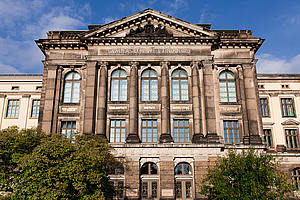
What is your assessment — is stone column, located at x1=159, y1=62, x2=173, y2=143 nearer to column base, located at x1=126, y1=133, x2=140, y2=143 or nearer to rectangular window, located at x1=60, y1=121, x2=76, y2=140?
column base, located at x1=126, y1=133, x2=140, y2=143

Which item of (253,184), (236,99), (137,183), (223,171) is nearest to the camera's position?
(253,184)

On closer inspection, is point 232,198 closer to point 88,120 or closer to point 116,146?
point 116,146

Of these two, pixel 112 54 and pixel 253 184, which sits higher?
pixel 112 54

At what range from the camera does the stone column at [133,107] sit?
1286 inches

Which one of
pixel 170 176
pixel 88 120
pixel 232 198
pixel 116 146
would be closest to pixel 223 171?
pixel 232 198

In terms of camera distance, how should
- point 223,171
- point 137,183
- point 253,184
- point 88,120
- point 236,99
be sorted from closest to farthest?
1. point 253,184
2. point 223,171
3. point 137,183
4. point 88,120
5. point 236,99

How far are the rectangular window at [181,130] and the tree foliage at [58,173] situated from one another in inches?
508

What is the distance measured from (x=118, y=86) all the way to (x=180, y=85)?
7.60 m

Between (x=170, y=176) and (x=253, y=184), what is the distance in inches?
419

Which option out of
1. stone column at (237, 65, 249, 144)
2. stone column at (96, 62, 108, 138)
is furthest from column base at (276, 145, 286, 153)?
stone column at (96, 62, 108, 138)

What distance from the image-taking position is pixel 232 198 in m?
22.9

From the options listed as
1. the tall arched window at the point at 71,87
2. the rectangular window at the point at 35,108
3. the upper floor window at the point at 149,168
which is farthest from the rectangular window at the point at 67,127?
the rectangular window at the point at 35,108

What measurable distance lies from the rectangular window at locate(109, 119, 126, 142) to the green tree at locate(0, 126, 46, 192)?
1129cm

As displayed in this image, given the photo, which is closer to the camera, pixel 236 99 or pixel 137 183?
pixel 137 183
